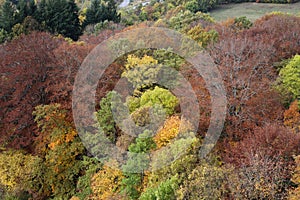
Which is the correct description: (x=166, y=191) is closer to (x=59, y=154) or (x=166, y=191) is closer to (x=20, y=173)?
Result: (x=59, y=154)

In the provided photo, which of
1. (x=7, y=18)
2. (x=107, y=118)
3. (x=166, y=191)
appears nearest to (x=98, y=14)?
(x=7, y=18)

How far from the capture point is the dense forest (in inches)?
731

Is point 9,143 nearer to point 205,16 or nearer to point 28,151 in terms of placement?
point 28,151

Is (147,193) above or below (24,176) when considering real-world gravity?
above

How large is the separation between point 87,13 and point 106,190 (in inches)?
1681

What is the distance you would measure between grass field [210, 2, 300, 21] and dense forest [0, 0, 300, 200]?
108 ft

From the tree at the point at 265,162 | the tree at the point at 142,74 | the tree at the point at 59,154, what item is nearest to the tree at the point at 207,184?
the tree at the point at 265,162

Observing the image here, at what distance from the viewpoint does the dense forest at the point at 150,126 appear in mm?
18562

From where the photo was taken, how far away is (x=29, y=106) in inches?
1161

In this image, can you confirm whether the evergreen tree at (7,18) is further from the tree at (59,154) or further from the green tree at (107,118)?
the green tree at (107,118)

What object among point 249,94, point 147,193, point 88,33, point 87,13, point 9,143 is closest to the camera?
point 147,193

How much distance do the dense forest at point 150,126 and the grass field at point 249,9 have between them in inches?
1292

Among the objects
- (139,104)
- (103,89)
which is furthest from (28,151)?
(139,104)

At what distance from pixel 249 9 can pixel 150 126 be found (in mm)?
56249
